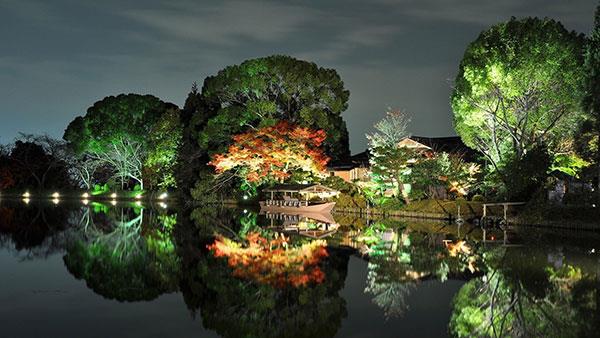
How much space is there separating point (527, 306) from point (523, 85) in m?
22.9

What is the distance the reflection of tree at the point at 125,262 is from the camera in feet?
39.9

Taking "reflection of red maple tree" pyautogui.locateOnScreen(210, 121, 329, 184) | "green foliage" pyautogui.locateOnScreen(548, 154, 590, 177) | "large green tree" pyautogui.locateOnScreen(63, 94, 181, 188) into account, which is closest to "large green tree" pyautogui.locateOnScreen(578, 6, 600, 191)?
"green foliage" pyautogui.locateOnScreen(548, 154, 590, 177)

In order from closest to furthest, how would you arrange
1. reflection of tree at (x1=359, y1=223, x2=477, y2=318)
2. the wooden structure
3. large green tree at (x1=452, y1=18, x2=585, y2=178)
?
reflection of tree at (x1=359, y1=223, x2=477, y2=318) < large green tree at (x1=452, y1=18, x2=585, y2=178) < the wooden structure

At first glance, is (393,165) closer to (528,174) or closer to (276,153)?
(276,153)

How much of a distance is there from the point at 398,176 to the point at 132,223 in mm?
16968

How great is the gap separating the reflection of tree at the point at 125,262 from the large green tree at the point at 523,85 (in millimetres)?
19097

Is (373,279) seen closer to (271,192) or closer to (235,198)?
(271,192)

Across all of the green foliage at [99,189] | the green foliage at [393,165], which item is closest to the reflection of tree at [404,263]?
the green foliage at [393,165]

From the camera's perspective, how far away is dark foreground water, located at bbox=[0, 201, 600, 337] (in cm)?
940

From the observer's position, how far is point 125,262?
50.7 feet

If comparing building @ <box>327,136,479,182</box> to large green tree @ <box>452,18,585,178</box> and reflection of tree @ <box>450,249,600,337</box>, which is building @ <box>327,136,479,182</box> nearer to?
large green tree @ <box>452,18,585,178</box>

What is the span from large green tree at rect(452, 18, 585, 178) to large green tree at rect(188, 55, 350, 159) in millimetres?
13588

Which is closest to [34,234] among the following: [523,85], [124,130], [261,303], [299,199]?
[261,303]

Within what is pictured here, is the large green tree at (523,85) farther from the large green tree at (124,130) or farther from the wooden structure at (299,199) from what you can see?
the large green tree at (124,130)
